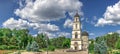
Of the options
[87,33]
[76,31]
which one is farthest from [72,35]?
[87,33]

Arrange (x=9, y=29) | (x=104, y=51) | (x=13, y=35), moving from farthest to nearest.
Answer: (x=9, y=29) < (x=13, y=35) < (x=104, y=51)

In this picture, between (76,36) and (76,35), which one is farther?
(76,36)

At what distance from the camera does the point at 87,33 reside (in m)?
82.5

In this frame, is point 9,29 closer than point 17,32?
No

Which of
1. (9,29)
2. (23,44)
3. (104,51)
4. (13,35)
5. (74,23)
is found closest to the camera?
(104,51)

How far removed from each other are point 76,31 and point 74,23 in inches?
85.6

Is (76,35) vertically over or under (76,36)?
over

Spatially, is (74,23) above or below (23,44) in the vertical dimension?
above

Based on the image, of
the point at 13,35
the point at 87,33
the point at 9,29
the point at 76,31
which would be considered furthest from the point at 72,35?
the point at 9,29

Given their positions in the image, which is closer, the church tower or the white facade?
the white facade

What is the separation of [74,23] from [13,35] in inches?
850

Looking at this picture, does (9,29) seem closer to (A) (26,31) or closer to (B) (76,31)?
(A) (26,31)

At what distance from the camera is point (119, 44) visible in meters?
82.4

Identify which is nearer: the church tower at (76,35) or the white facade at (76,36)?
the white facade at (76,36)
